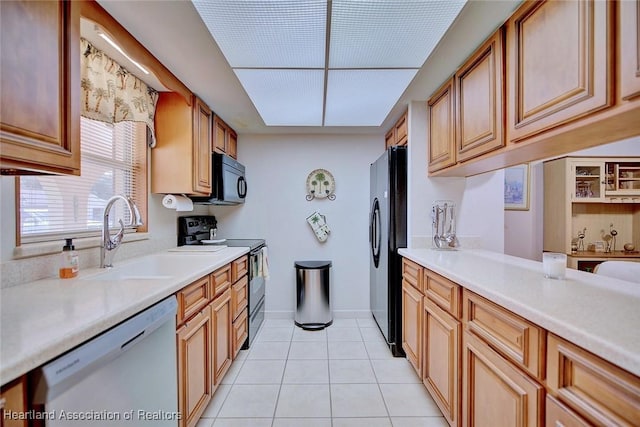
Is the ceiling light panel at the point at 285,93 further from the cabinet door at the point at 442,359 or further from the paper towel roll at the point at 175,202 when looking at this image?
the cabinet door at the point at 442,359

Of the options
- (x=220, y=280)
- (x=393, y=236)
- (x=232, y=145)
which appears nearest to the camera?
(x=220, y=280)

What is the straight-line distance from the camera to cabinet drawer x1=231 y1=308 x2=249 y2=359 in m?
2.28

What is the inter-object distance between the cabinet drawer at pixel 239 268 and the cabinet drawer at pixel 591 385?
1.95m

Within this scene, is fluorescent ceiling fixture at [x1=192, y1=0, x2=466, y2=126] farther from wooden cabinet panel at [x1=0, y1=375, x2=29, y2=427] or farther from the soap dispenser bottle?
wooden cabinet panel at [x1=0, y1=375, x2=29, y2=427]

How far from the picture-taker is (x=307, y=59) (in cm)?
168

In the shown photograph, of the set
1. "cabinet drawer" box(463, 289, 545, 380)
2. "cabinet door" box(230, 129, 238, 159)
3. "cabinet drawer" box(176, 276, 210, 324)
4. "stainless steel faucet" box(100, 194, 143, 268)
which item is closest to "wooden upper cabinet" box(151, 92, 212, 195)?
"stainless steel faucet" box(100, 194, 143, 268)

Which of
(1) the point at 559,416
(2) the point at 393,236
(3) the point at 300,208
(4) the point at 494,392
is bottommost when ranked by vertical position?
(4) the point at 494,392

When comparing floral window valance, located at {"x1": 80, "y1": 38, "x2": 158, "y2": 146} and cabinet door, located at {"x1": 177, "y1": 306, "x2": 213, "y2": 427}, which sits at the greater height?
floral window valance, located at {"x1": 80, "y1": 38, "x2": 158, "y2": 146}

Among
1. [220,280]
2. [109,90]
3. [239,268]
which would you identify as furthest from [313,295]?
[109,90]

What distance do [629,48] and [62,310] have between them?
6.44ft

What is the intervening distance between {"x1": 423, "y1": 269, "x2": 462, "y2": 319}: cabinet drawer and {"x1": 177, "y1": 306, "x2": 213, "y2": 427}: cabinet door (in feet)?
4.57

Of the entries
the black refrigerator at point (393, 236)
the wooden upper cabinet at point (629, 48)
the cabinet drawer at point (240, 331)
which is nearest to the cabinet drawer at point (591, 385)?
the wooden upper cabinet at point (629, 48)

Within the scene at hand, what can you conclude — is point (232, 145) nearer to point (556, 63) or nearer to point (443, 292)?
point (443, 292)

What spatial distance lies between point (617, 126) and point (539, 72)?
0.37 meters
